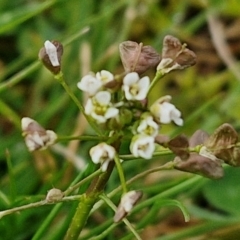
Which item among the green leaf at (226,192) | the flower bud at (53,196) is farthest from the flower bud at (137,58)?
the green leaf at (226,192)

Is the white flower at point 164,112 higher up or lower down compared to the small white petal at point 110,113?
lower down

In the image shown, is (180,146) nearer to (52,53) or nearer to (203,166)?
(203,166)

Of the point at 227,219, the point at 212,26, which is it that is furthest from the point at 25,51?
the point at 227,219

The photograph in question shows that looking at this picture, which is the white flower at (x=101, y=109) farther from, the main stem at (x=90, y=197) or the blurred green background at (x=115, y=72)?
the blurred green background at (x=115, y=72)

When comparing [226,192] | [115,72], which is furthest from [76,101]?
[115,72]

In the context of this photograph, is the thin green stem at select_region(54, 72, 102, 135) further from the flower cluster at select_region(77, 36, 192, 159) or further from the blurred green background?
the blurred green background

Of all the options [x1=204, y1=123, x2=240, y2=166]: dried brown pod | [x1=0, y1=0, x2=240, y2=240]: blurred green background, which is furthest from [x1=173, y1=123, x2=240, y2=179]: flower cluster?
[x1=0, y1=0, x2=240, y2=240]: blurred green background
